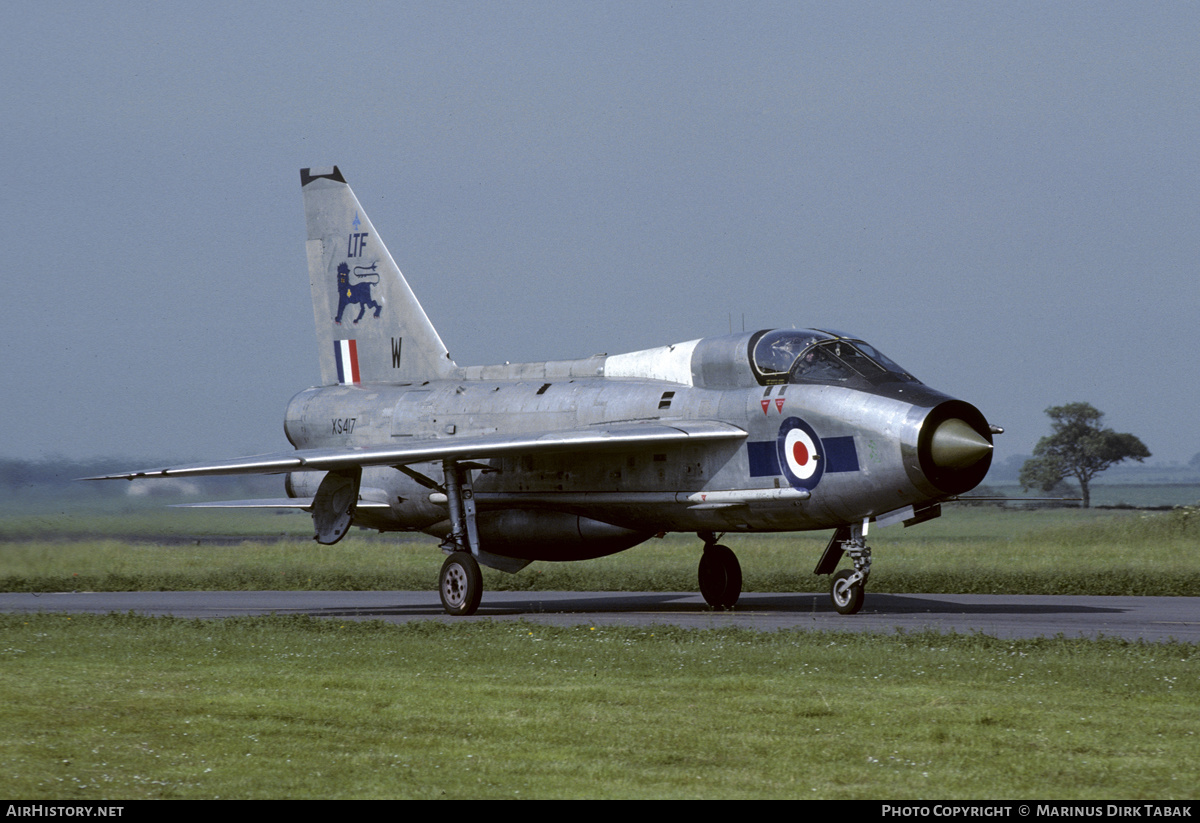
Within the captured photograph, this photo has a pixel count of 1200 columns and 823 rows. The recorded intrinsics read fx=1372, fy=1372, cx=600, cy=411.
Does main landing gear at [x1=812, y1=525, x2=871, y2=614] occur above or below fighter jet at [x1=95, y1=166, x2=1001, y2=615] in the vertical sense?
below

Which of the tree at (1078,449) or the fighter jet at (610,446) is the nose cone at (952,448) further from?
the tree at (1078,449)

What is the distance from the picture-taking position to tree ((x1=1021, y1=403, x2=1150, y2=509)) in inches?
4835

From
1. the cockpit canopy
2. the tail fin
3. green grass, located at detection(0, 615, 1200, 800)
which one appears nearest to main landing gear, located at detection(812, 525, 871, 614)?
the cockpit canopy

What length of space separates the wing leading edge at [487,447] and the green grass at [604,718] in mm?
3688

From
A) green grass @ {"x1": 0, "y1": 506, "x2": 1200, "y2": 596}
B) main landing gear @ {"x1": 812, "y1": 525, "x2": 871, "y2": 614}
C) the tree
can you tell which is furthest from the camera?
the tree

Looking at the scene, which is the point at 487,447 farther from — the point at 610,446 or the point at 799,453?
the point at 799,453

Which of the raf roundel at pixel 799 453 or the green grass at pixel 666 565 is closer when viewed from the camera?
the raf roundel at pixel 799 453

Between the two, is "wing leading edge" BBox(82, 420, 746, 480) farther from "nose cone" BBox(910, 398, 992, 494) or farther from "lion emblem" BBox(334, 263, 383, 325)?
"lion emblem" BBox(334, 263, 383, 325)

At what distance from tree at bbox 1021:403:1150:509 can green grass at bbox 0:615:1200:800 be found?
11701 centimetres

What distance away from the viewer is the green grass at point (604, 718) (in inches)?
298

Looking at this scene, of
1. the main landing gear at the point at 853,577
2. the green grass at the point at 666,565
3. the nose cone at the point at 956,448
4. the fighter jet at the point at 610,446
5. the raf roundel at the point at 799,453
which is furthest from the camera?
the green grass at the point at 666,565

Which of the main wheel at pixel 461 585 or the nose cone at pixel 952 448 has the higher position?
the nose cone at pixel 952 448

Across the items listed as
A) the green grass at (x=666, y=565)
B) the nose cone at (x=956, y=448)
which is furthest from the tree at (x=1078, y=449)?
the nose cone at (x=956, y=448)

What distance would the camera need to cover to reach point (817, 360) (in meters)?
17.7
